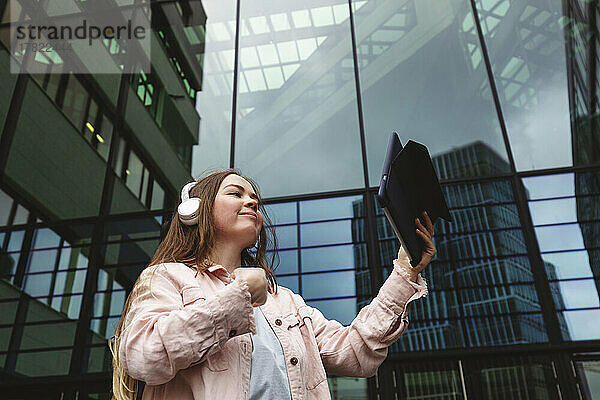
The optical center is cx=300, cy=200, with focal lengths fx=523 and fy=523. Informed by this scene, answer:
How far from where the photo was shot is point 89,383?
4090 millimetres

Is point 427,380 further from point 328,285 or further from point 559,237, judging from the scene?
point 559,237

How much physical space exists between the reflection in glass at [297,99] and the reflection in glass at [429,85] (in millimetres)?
182

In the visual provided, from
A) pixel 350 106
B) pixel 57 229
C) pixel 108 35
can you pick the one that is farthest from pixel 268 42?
pixel 57 229

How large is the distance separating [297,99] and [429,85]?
4.17 feet

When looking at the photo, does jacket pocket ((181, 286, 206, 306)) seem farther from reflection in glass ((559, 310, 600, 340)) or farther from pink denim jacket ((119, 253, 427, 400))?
reflection in glass ((559, 310, 600, 340))

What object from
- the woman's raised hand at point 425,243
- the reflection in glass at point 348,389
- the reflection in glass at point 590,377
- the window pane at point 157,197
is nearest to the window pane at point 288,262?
the reflection in glass at point 348,389

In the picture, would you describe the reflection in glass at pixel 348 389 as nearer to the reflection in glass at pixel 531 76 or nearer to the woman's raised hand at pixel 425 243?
the reflection in glass at pixel 531 76

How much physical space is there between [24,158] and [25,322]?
1529 mm

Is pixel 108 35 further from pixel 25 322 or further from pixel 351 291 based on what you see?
pixel 351 291

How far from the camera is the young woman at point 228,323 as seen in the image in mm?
896

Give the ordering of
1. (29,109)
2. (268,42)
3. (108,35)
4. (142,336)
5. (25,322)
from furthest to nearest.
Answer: (108,35) → (268,42) → (29,109) → (25,322) → (142,336)

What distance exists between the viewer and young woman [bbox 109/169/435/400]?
0.90 metres

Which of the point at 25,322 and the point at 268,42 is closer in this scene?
the point at 25,322

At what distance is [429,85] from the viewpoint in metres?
4.95
